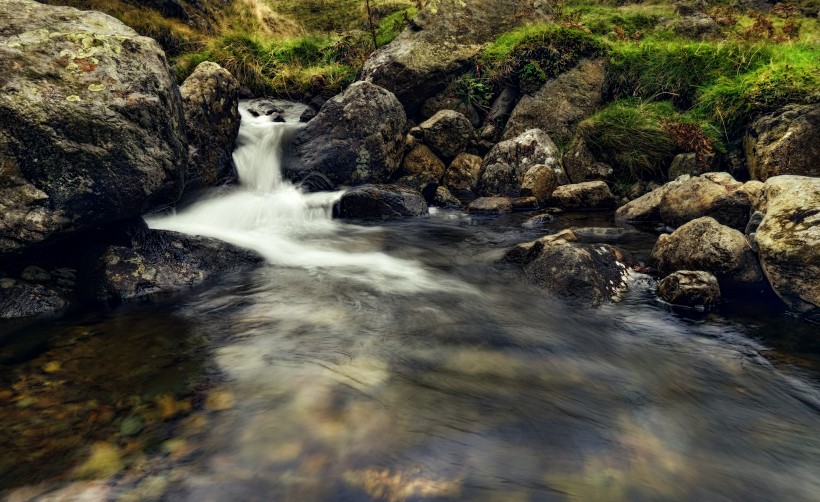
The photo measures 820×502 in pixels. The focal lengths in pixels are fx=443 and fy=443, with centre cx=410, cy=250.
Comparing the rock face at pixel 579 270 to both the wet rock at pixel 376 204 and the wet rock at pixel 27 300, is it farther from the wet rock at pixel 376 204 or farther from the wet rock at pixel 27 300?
the wet rock at pixel 27 300

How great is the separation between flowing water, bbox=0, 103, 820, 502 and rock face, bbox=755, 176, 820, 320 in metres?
0.24

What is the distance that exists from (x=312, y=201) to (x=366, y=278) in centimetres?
327

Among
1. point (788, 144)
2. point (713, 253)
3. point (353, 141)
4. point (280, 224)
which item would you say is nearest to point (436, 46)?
point (353, 141)

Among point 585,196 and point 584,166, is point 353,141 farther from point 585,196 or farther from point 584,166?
point 584,166

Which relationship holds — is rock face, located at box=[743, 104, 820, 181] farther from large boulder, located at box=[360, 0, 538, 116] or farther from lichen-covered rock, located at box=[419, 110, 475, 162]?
large boulder, located at box=[360, 0, 538, 116]

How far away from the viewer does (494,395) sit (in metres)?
Result: 2.86

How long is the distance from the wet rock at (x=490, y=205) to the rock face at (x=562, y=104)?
2.36m

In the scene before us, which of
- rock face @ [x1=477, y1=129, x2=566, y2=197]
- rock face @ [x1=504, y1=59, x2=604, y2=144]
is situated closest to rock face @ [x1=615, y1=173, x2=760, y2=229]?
rock face @ [x1=477, y1=129, x2=566, y2=197]

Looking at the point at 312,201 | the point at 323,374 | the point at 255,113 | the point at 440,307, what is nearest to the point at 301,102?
the point at 255,113

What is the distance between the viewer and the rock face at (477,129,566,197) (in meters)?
8.75

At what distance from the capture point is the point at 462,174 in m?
9.41

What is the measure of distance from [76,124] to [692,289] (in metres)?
5.67

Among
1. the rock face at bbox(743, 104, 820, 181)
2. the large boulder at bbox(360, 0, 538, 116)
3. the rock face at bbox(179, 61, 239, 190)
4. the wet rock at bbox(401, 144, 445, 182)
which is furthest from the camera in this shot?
the large boulder at bbox(360, 0, 538, 116)

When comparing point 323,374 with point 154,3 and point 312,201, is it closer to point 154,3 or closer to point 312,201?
point 312,201
